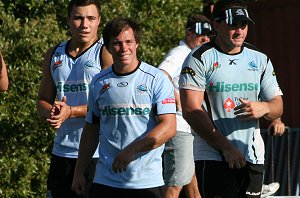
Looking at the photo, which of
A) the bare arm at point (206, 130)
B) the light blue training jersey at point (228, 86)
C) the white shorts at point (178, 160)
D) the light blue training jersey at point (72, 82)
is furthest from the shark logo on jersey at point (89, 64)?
the white shorts at point (178, 160)

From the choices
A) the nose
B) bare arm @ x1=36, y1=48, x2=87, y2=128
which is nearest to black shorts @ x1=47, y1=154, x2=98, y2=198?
bare arm @ x1=36, y1=48, x2=87, y2=128

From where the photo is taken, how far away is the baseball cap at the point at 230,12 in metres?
7.69

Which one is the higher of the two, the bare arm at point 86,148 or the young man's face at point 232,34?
the young man's face at point 232,34

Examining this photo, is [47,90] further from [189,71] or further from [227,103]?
[227,103]

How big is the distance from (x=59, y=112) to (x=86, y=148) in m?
0.47

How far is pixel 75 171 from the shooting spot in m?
7.86

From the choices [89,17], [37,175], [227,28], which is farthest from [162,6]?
[227,28]

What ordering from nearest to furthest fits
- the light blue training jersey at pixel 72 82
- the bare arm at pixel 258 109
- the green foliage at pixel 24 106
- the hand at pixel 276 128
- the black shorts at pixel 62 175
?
1. the bare arm at pixel 258 109
2. the hand at pixel 276 128
3. the light blue training jersey at pixel 72 82
4. the black shorts at pixel 62 175
5. the green foliage at pixel 24 106

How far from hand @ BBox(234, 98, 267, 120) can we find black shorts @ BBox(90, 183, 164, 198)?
75 centimetres

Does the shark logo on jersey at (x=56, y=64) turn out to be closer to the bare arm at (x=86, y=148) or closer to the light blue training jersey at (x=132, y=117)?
the bare arm at (x=86, y=148)

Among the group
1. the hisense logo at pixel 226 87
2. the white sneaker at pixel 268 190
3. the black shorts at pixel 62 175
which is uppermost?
the hisense logo at pixel 226 87

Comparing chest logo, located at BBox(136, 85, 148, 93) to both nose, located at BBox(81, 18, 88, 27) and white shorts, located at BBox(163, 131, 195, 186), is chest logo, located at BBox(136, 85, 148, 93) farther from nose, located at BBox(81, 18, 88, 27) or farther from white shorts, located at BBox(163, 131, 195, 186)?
white shorts, located at BBox(163, 131, 195, 186)

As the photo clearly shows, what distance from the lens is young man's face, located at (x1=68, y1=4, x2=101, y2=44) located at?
8.55 m

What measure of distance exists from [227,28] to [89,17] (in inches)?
54.0
